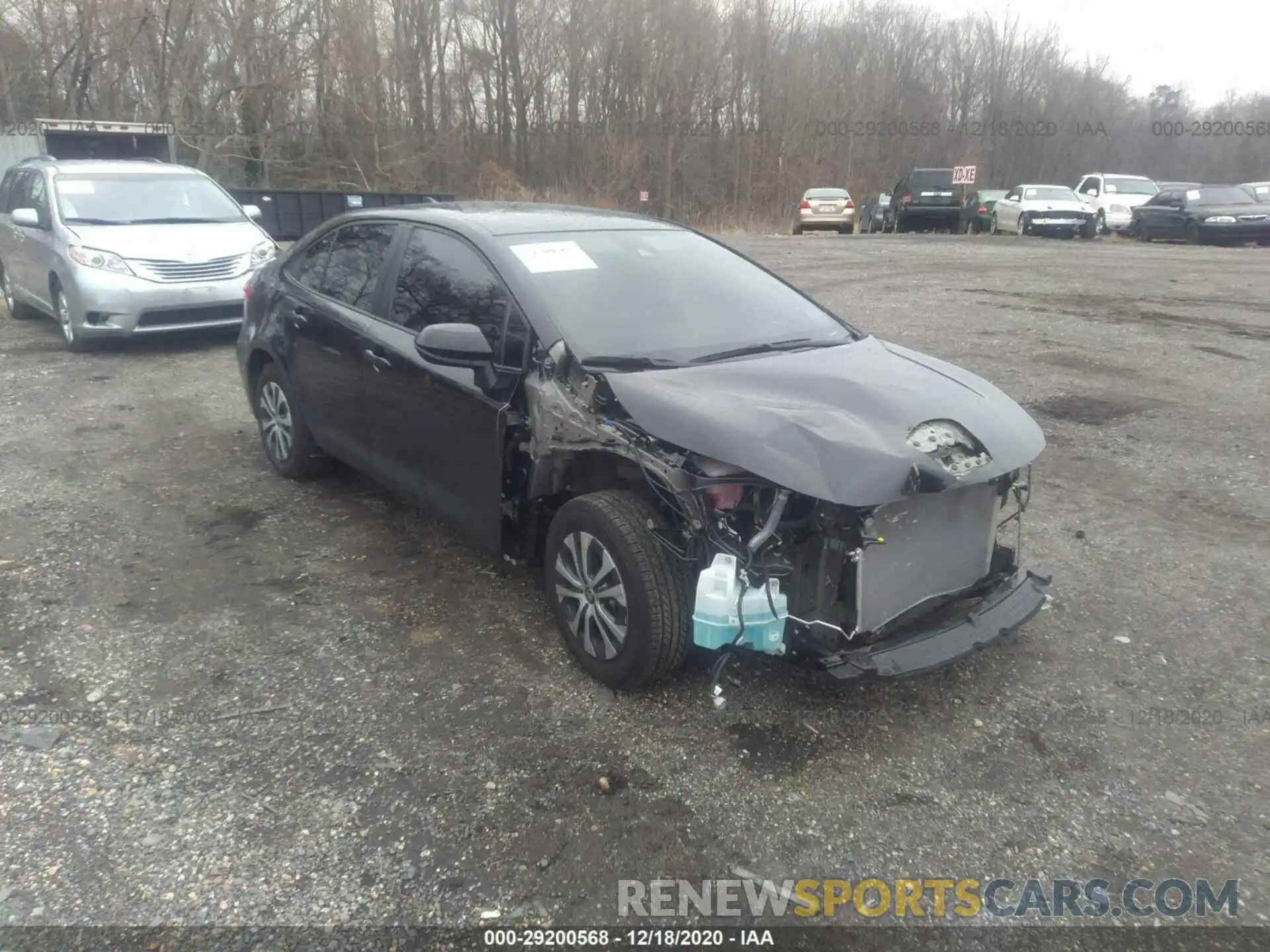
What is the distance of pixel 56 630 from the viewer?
12.8 ft

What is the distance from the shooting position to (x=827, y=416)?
10.4 ft

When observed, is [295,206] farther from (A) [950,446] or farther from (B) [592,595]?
(A) [950,446]

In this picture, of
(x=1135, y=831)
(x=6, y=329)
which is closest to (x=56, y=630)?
(x=1135, y=831)

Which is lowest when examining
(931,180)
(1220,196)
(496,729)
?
(496,729)

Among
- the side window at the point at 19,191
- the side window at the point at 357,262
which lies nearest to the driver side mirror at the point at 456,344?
the side window at the point at 357,262

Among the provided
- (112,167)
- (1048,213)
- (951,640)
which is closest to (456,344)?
(951,640)

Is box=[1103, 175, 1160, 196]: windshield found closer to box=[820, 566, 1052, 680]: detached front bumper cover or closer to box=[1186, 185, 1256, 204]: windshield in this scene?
box=[1186, 185, 1256, 204]: windshield

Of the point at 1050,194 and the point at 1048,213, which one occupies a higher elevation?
the point at 1050,194

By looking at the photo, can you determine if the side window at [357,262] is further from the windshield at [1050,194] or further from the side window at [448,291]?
the windshield at [1050,194]

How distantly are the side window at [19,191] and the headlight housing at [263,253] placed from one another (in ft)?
8.73

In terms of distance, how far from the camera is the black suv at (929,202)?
2855 cm

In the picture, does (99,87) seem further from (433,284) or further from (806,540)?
(806,540)

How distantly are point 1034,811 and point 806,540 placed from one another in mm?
1077

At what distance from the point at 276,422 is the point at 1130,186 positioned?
88.7ft
